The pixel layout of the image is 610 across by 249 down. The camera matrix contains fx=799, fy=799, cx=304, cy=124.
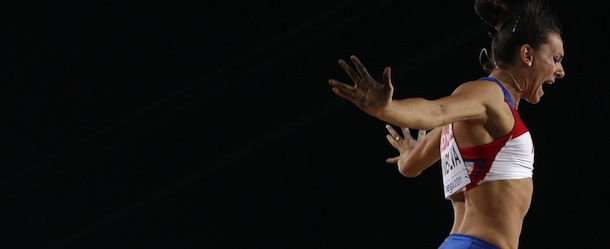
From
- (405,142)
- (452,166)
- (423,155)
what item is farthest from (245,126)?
(452,166)

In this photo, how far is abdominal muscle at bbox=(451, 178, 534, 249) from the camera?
1.76 metres

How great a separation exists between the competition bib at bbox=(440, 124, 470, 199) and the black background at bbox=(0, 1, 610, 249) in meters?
1.79

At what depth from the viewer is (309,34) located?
375 centimetres

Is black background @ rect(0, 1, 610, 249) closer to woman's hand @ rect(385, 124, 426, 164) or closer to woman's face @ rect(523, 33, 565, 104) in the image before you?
woman's hand @ rect(385, 124, 426, 164)

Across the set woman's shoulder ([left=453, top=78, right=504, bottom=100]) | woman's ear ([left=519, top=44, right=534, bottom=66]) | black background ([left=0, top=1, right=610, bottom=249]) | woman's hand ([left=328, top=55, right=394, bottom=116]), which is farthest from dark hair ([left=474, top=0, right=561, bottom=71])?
black background ([left=0, top=1, right=610, bottom=249])

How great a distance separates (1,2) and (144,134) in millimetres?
848

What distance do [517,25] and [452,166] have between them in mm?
374

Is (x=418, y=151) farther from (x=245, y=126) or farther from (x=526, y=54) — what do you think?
(x=245, y=126)

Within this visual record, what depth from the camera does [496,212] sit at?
1.77 m

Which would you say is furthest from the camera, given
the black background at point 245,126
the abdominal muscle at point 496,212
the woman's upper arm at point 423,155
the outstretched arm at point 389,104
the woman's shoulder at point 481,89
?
the black background at point 245,126

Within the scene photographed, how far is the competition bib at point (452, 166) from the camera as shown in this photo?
5.97ft

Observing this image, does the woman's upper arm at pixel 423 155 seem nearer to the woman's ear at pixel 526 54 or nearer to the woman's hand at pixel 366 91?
the woman's ear at pixel 526 54

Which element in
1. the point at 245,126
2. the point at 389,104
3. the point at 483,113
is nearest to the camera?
the point at 389,104

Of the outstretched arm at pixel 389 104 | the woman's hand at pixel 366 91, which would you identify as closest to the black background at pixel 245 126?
the outstretched arm at pixel 389 104
